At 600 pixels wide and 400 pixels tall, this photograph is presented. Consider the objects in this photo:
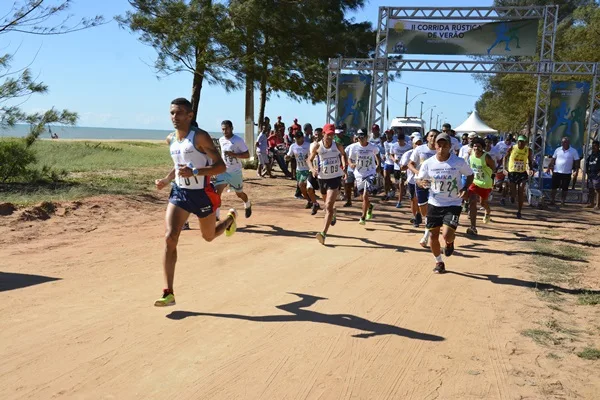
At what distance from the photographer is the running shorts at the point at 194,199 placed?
20.2 feet

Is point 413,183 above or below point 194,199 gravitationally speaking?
below

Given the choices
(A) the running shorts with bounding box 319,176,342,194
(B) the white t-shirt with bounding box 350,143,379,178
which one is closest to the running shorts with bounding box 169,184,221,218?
(A) the running shorts with bounding box 319,176,342,194

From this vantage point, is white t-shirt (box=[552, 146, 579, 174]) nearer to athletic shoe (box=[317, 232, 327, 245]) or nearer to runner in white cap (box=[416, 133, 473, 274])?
runner in white cap (box=[416, 133, 473, 274])

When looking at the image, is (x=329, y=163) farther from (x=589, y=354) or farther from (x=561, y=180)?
(x=561, y=180)

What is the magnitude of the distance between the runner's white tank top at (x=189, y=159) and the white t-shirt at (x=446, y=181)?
348 cm

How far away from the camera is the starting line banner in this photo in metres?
18.8

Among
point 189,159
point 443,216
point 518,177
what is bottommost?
point 443,216

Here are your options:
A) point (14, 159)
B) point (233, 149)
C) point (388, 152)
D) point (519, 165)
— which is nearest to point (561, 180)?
point (519, 165)

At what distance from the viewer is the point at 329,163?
10.6 meters

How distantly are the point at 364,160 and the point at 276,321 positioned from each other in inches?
266

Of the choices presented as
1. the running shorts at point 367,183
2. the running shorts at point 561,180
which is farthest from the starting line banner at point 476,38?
the running shorts at point 367,183

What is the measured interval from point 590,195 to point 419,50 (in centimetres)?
699

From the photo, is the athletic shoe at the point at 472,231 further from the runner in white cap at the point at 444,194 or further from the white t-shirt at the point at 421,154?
the runner in white cap at the point at 444,194

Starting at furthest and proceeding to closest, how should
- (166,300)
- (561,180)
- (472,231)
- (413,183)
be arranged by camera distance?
(561,180)
(413,183)
(472,231)
(166,300)
